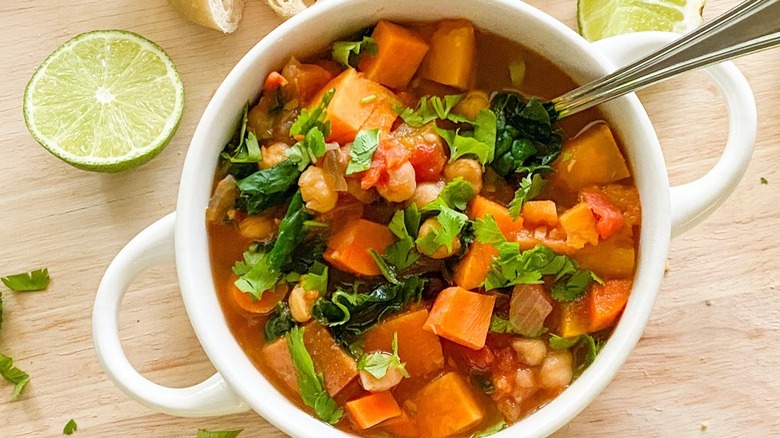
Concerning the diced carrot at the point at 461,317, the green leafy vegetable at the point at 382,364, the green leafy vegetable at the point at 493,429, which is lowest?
the green leafy vegetable at the point at 493,429

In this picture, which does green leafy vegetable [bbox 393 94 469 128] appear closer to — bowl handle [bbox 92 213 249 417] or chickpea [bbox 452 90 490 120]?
chickpea [bbox 452 90 490 120]

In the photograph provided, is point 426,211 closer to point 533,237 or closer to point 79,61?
point 533,237

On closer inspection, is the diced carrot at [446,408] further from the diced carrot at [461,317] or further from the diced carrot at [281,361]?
the diced carrot at [281,361]

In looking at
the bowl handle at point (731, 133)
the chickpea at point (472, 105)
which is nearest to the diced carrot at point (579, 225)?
the bowl handle at point (731, 133)

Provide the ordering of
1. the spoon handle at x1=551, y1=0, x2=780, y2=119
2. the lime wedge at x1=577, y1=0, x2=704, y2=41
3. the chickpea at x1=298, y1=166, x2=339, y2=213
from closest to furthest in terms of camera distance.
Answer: the spoon handle at x1=551, y1=0, x2=780, y2=119 < the chickpea at x1=298, y1=166, x2=339, y2=213 < the lime wedge at x1=577, y1=0, x2=704, y2=41

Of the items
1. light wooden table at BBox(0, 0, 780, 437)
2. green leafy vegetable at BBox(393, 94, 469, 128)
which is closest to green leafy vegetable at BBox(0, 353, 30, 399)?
light wooden table at BBox(0, 0, 780, 437)

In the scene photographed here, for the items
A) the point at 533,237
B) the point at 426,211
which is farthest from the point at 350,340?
the point at 533,237

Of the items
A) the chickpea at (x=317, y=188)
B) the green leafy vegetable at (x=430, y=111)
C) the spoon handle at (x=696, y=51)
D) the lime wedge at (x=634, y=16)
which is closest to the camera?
the spoon handle at (x=696, y=51)
